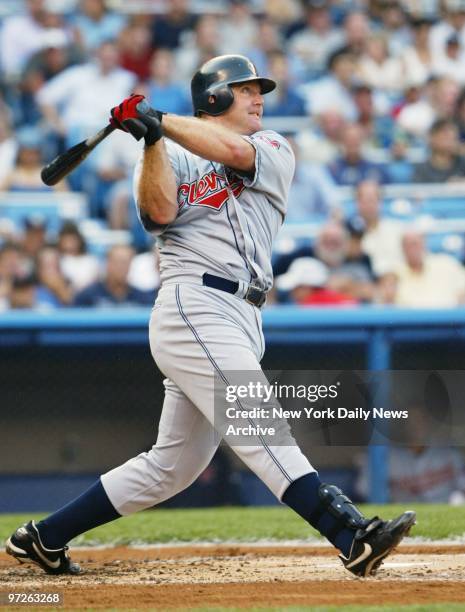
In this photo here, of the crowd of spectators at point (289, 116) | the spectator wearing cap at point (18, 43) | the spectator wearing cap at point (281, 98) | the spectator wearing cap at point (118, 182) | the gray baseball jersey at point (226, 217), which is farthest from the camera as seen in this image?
the spectator wearing cap at point (18, 43)

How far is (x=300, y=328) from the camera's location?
588cm

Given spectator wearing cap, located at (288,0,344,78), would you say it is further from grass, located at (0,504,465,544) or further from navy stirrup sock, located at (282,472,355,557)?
navy stirrup sock, located at (282,472,355,557)

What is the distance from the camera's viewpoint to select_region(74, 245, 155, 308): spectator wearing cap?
672 cm

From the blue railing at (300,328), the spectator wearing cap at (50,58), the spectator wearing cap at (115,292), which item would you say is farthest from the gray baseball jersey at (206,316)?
the spectator wearing cap at (50,58)

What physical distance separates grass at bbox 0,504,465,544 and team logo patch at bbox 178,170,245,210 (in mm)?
1642

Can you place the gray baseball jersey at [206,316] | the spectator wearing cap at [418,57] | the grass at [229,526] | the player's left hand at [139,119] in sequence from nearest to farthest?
the player's left hand at [139,119], the gray baseball jersey at [206,316], the grass at [229,526], the spectator wearing cap at [418,57]

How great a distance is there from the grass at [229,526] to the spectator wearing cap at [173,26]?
5.18 meters

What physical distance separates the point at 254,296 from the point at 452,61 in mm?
6794

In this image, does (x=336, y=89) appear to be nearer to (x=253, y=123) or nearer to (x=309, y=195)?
(x=309, y=195)

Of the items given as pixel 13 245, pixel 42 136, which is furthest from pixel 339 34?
pixel 13 245

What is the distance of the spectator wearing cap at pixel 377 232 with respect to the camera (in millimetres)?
7234

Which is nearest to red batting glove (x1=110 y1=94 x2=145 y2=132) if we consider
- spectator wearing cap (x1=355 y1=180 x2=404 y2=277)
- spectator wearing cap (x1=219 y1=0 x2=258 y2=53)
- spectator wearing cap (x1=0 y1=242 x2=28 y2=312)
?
spectator wearing cap (x1=0 y1=242 x2=28 y2=312)

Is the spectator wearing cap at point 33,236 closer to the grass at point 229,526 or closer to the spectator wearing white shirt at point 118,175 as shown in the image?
the spectator wearing white shirt at point 118,175

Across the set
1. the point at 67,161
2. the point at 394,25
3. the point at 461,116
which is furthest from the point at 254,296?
the point at 394,25
